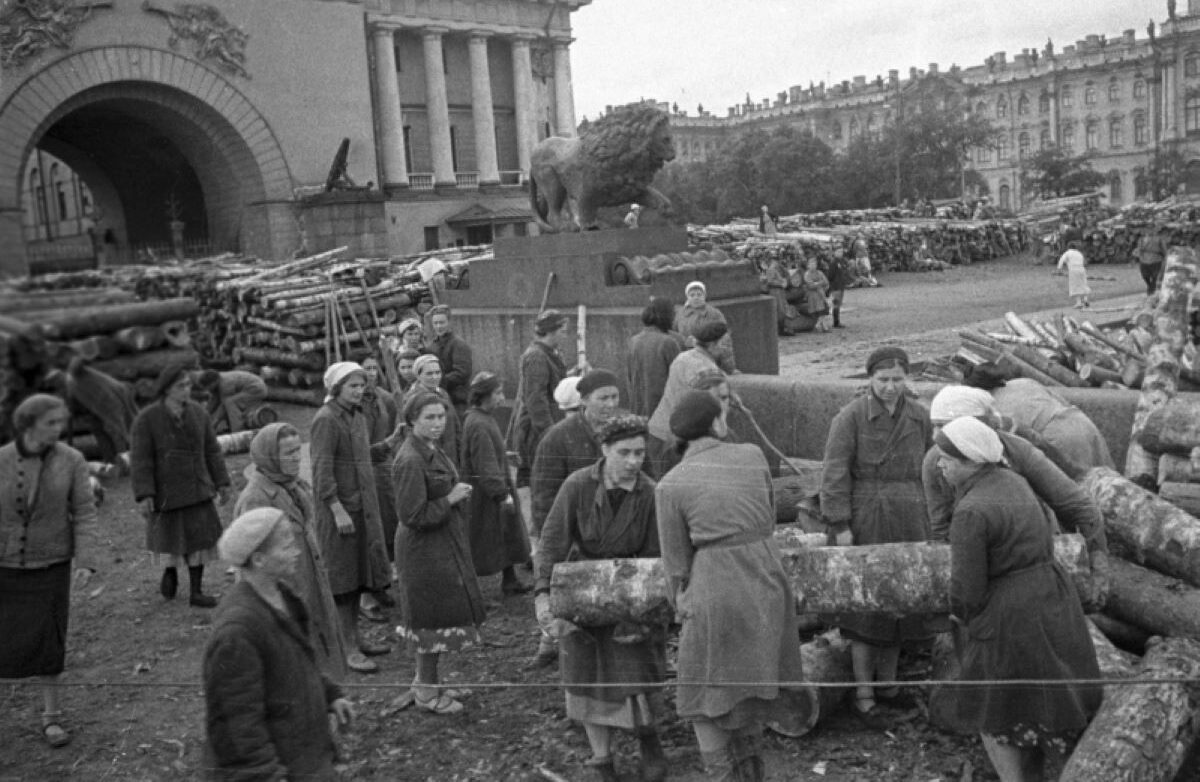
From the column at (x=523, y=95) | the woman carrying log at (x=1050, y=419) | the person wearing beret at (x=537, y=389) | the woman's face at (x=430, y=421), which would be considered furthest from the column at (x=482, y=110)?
the woman carrying log at (x=1050, y=419)

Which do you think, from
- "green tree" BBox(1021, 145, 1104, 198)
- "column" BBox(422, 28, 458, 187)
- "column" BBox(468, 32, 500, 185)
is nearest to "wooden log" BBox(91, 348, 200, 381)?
"column" BBox(422, 28, 458, 187)

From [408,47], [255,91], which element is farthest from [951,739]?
[408,47]

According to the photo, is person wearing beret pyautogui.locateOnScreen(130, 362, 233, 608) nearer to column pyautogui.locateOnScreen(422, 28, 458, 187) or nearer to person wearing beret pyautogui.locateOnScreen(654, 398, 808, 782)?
person wearing beret pyautogui.locateOnScreen(654, 398, 808, 782)

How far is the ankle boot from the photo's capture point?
4871 millimetres

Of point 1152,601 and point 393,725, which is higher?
point 1152,601

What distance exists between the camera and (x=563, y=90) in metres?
53.0

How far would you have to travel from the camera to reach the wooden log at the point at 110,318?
240cm

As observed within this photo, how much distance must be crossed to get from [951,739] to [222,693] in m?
3.09

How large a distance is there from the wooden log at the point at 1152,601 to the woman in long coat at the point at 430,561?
117 inches

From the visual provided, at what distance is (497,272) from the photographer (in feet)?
40.4

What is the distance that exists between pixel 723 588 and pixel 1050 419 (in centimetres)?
247

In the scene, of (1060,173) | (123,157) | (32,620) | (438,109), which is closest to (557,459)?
(32,620)

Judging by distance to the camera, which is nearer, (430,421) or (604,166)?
(430,421)

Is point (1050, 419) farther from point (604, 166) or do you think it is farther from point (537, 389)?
point (604, 166)
